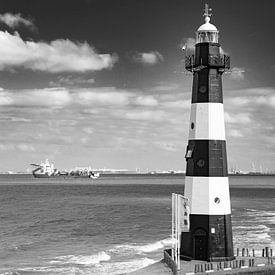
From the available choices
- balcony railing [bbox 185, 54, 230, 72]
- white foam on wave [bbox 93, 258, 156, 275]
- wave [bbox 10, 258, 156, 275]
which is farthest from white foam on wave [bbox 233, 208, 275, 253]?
balcony railing [bbox 185, 54, 230, 72]

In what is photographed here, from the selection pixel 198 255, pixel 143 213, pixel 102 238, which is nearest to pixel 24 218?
pixel 143 213

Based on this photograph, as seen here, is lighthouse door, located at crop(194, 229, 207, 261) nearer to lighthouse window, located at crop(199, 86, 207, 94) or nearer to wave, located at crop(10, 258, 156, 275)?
lighthouse window, located at crop(199, 86, 207, 94)

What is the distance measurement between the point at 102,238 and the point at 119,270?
58.3 feet

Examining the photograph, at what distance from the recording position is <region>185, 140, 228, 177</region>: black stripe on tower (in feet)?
94.5

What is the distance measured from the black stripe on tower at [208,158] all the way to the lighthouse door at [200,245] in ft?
10.1

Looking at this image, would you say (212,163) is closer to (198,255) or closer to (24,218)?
(198,255)

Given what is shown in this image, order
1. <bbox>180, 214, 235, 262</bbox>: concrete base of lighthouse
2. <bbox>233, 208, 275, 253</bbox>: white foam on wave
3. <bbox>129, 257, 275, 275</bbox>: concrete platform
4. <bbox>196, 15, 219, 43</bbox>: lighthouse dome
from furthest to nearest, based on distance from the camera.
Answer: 1. <bbox>233, 208, 275, 253</bbox>: white foam on wave
2. <bbox>196, 15, 219, 43</bbox>: lighthouse dome
3. <bbox>180, 214, 235, 262</bbox>: concrete base of lighthouse
4. <bbox>129, 257, 275, 275</bbox>: concrete platform

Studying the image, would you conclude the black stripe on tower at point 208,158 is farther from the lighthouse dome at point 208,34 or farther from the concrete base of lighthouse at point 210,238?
the lighthouse dome at point 208,34

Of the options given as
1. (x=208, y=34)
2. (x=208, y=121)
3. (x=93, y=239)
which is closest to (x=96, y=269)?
(x=208, y=121)

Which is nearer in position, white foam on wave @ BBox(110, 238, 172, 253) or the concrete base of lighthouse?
the concrete base of lighthouse

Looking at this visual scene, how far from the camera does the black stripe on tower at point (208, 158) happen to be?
94.5ft

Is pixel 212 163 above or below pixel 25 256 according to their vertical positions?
above

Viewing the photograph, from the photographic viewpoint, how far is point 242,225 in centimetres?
6138

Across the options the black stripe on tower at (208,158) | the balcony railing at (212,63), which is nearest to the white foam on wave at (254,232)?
the black stripe on tower at (208,158)
